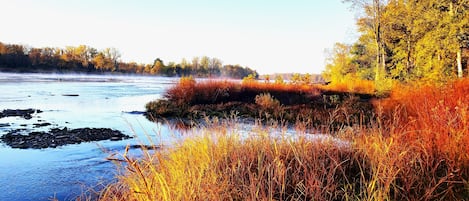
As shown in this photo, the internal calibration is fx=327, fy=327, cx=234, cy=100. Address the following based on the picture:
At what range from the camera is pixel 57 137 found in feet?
27.8

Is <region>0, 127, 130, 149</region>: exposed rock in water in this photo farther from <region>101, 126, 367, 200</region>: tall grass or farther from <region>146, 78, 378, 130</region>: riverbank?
<region>101, 126, 367, 200</region>: tall grass

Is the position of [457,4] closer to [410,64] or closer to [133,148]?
[410,64]

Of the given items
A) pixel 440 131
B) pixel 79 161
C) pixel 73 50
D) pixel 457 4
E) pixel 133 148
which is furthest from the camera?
pixel 73 50

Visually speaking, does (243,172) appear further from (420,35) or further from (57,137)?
(420,35)

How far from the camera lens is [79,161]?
637 centimetres

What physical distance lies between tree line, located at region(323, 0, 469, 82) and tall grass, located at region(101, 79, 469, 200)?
41.9 ft

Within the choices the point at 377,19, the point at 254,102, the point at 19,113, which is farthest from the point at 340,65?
the point at 19,113

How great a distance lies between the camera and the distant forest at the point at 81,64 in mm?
66625

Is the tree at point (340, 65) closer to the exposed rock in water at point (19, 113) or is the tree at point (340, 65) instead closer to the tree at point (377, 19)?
the tree at point (377, 19)

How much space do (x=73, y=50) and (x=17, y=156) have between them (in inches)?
3540

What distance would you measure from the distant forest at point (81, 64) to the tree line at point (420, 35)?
33.8 meters

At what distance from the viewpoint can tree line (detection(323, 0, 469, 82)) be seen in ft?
50.4

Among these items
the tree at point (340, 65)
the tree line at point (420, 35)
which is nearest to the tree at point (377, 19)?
the tree line at point (420, 35)

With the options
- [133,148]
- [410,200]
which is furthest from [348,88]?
[410,200]
